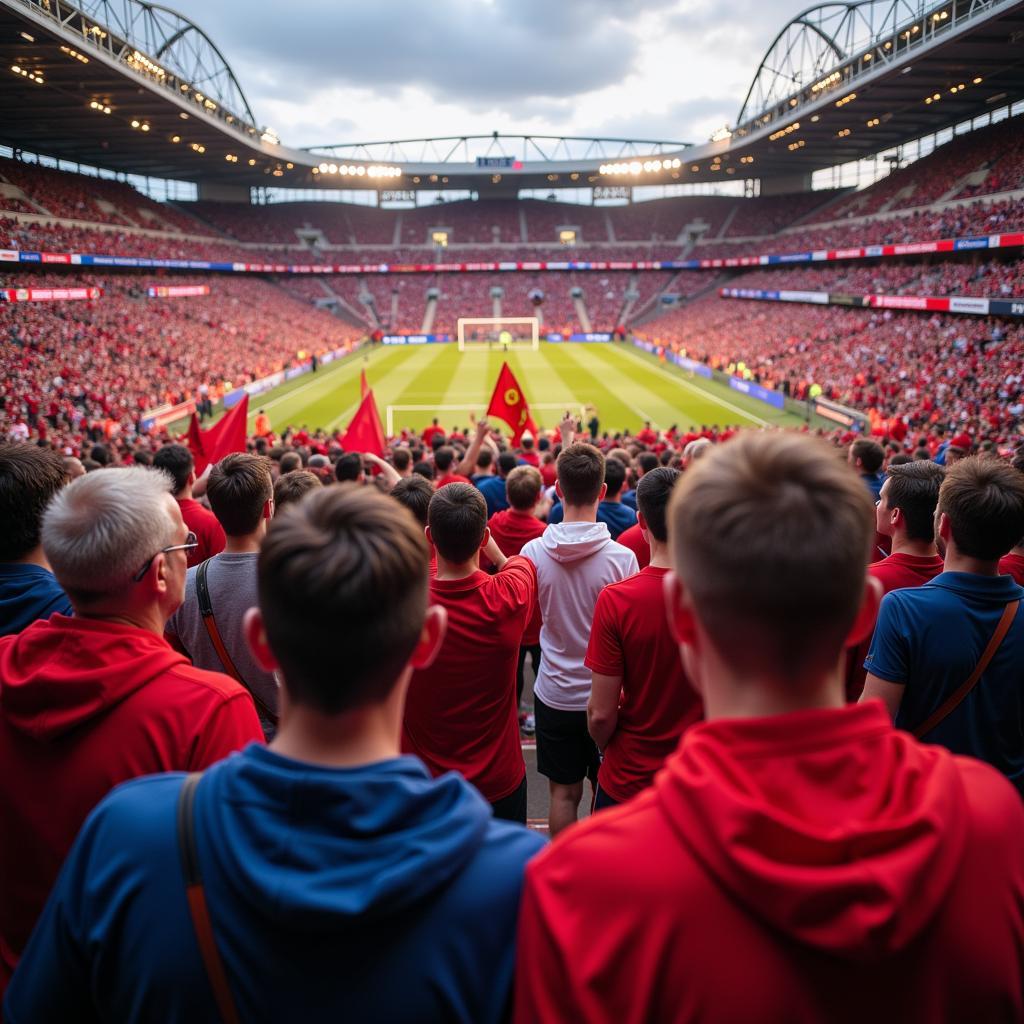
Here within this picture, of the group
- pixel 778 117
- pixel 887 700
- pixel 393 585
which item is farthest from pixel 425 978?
pixel 778 117

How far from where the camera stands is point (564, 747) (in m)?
5.17

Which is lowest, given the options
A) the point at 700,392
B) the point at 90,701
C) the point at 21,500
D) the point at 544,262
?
the point at 700,392

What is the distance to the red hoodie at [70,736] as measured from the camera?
2.31 metres

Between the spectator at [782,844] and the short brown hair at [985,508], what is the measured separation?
2327 mm

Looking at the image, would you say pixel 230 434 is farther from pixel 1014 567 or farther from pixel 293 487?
pixel 1014 567

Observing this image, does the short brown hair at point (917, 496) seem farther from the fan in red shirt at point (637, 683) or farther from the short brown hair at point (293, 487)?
the short brown hair at point (293, 487)

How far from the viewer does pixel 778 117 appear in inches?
2216

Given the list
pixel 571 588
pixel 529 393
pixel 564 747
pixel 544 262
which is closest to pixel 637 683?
pixel 571 588

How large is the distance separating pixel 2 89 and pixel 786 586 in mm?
49403

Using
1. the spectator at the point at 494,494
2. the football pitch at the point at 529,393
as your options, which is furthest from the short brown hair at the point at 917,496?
the football pitch at the point at 529,393

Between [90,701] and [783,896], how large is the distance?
2.02m

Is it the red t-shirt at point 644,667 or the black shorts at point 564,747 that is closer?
the red t-shirt at point 644,667

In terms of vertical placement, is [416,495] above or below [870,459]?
above

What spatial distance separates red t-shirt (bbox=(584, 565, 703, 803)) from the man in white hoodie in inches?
40.9
